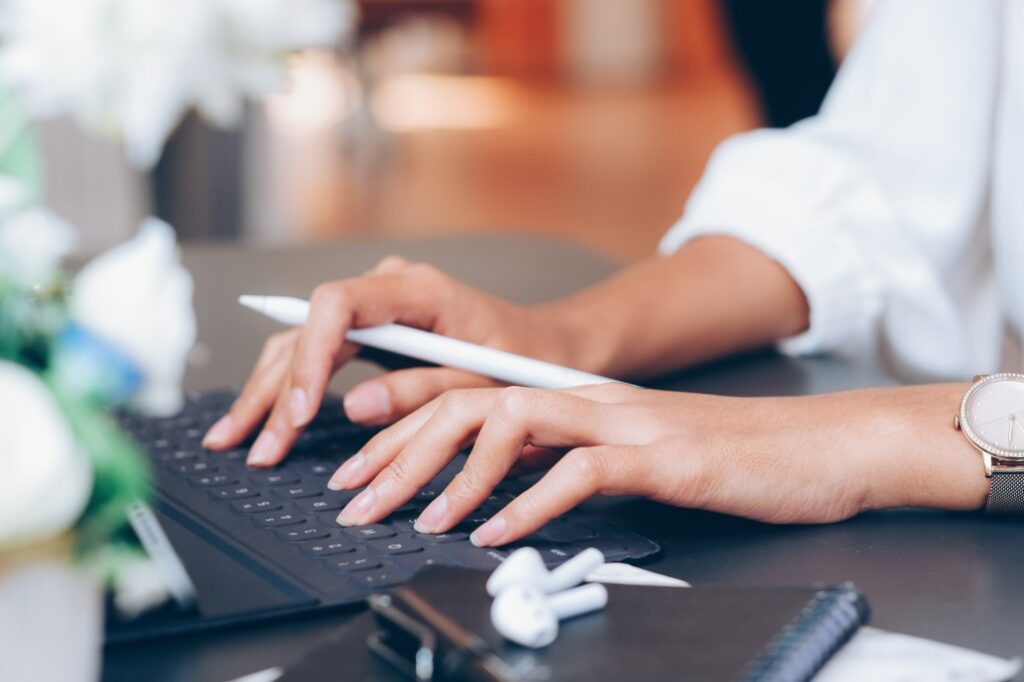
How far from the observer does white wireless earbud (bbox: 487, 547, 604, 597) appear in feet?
1.27

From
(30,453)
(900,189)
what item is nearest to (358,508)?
(30,453)

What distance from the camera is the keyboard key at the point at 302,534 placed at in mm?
505

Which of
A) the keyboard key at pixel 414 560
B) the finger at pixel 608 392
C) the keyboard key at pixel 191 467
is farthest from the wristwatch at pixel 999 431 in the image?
the keyboard key at pixel 191 467

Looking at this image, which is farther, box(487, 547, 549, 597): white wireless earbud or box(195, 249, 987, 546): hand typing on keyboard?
box(195, 249, 987, 546): hand typing on keyboard

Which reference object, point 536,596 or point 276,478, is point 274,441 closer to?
point 276,478

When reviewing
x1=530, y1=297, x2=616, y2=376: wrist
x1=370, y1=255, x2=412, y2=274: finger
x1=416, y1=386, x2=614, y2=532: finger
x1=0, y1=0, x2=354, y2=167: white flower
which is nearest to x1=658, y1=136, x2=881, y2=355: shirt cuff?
x1=530, y1=297, x2=616, y2=376: wrist

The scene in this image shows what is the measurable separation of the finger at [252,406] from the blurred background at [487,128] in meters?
0.17

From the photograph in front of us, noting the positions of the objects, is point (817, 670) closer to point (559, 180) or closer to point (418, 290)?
point (418, 290)

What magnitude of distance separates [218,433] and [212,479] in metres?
0.07

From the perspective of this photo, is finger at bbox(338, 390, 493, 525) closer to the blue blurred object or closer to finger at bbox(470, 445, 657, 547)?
finger at bbox(470, 445, 657, 547)

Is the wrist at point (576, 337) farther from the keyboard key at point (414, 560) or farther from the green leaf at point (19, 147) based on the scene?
the green leaf at point (19, 147)

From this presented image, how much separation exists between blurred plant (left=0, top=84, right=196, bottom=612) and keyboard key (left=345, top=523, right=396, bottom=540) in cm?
17

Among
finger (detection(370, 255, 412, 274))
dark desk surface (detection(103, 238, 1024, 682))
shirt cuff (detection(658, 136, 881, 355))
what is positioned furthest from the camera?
shirt cuff (detection(658, 136, 881, 355))

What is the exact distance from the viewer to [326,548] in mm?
493
